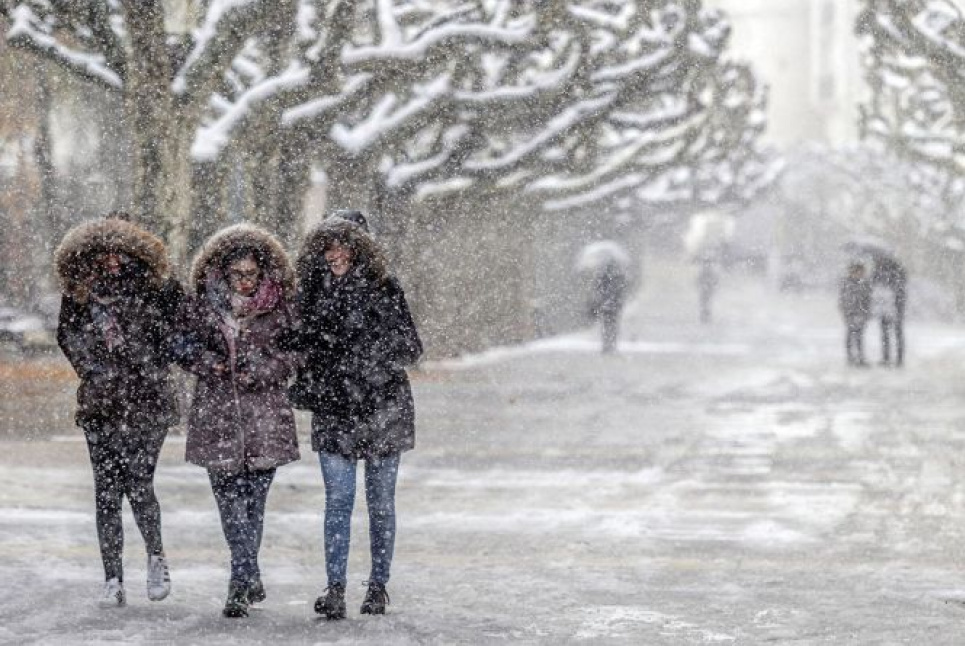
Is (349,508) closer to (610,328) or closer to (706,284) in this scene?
(610,328)

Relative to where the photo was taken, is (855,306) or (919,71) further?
(919,71)

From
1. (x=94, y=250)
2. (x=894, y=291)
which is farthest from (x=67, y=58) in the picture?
(x=894, y=291)

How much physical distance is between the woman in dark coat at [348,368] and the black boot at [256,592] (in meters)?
0.24

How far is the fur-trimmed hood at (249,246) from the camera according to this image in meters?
6.80

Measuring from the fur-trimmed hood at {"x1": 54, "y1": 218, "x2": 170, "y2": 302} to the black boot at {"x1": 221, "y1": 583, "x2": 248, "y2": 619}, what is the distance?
1.16 meters

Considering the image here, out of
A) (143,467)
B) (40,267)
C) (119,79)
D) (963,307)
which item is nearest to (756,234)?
(963,307)

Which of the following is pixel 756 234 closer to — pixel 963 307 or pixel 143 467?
pixel 963 307

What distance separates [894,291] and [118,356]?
1772 centimetres

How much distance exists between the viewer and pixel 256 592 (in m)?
6.89

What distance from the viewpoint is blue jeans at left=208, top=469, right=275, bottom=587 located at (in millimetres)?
6820

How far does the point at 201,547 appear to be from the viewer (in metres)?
8.75

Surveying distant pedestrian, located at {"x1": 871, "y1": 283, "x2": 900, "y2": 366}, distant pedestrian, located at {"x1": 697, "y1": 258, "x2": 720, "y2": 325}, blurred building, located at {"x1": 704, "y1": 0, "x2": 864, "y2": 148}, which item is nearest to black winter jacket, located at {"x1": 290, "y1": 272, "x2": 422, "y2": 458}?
distant pedestrian, located at {"x1": 871, "y1": 283, "x2": 900, "y2": 366}

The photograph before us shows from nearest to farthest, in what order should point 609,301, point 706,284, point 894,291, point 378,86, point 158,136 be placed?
point 158,136 < point 378,86 < point 894,291 < point 609,301 < point 706,284

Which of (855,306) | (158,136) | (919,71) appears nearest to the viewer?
(158,136)
